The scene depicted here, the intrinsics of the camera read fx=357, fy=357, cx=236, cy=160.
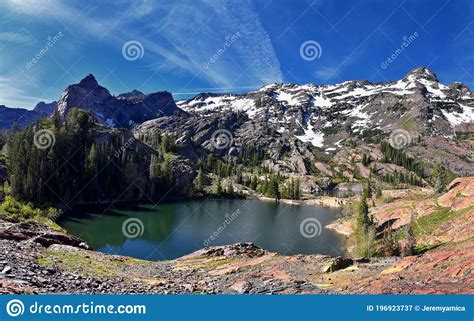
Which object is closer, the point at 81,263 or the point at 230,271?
the point at 81,263

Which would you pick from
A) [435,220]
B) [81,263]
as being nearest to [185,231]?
[435,220]

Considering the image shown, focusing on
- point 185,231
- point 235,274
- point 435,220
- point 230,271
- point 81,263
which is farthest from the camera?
point 185,231

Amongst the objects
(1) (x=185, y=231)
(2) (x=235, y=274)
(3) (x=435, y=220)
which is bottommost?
(1) (x=185, y=231)

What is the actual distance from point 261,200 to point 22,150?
10054 cm

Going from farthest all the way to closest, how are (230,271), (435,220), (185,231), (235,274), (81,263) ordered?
1. (185,231)
2. (435,220)
3. (230,271)
4. (235,274)
5. (81,263)

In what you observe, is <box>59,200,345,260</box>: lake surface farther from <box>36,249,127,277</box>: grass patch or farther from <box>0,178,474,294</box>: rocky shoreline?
<box>36,249,127,277</box>: grass patch

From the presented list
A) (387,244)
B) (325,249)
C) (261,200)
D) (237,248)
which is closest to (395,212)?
(325,249)

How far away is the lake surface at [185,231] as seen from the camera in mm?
64625

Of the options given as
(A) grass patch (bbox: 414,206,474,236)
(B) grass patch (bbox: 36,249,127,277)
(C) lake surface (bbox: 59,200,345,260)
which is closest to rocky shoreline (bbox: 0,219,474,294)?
(B) grass patch (bbox: 36,249,127,277)

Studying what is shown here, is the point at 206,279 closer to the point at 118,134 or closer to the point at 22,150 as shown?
the point at 22,150

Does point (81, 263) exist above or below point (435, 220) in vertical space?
below

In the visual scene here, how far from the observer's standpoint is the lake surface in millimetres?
64625

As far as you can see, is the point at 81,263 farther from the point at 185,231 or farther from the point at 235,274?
the point at 185,231

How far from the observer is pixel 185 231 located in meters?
80.1
